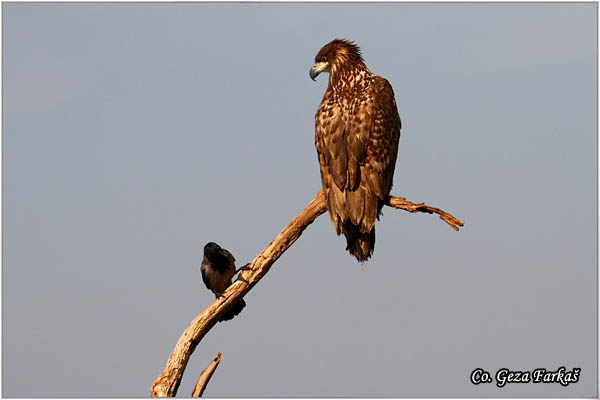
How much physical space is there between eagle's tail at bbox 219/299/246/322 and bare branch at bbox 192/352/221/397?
1.09 metres

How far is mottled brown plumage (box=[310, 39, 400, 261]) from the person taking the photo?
12.4m

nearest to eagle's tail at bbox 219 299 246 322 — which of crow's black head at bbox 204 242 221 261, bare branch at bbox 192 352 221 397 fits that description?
crow's black head at bbox 204 242 221 261

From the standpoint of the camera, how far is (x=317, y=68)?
542 inches

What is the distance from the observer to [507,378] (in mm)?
12227

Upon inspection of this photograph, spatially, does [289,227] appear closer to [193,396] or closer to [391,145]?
[391,145]

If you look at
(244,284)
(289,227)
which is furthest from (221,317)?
(289,227)

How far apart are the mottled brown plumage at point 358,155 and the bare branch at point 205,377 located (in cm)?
245

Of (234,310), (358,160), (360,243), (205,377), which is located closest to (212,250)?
(234,310)

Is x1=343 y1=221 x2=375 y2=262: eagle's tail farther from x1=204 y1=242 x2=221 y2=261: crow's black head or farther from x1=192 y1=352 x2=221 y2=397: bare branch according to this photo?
x1=192 y1=352 x2=221 y2=397: bare branch

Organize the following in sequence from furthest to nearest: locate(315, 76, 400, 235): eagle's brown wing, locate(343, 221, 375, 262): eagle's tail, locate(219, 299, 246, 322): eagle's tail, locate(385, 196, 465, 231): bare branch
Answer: locate(219, 299, 246, 322): eagle's tail, locate(343, 221, 375, 262): eagle's tail, locate(315, 76, 400, 235): eagle's brown wing, locate(385, 196, 465, 231): bare branch

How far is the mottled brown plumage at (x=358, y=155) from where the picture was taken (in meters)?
12.4

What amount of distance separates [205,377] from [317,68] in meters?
4.93

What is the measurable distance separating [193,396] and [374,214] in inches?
137

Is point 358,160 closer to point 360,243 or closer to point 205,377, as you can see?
point 360,243
